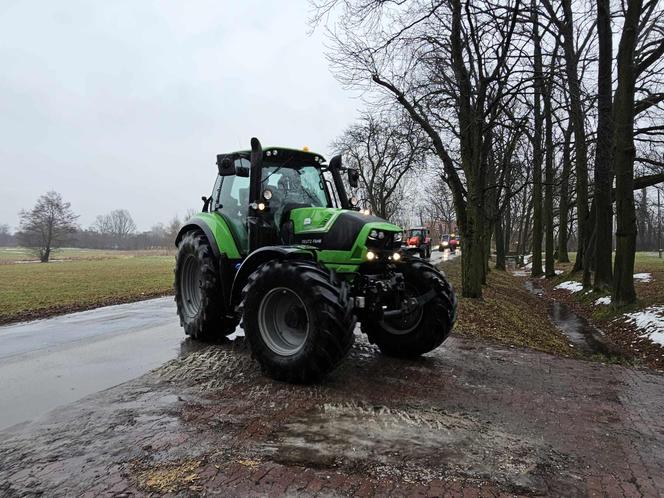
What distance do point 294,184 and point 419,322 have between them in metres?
2.43

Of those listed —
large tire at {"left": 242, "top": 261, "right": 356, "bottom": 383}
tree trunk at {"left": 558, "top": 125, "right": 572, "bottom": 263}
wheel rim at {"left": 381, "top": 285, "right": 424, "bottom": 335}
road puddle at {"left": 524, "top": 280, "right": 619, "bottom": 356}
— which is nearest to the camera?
large tire at {"left": 242, "top": 261, "right": 356, "bottom": 383}

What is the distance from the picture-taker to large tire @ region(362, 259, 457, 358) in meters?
5.91

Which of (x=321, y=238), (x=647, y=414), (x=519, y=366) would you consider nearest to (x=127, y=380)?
(x=321, y=238)

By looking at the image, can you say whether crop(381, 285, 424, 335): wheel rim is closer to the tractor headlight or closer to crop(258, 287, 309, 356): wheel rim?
the tractor headlight

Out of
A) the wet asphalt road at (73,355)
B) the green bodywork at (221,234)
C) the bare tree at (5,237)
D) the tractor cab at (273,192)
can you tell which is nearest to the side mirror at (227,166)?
the tractor cab at (273,192)

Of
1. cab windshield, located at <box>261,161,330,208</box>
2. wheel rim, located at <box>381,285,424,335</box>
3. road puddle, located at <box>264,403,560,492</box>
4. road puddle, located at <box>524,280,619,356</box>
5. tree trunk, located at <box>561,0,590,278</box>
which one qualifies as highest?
tree trunk, located at <box>561,0,590,278</box>

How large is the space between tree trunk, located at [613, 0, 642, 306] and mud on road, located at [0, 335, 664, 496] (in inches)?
265

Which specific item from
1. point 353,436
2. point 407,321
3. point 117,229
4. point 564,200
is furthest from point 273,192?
point 117,229

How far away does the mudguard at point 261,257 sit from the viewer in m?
5.16

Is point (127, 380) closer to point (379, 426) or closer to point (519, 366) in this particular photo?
point (379, 426)

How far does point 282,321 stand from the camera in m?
5.44

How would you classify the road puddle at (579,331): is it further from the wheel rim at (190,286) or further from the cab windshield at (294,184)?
the wheel rim at (190,286)

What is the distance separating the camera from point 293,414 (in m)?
4.18

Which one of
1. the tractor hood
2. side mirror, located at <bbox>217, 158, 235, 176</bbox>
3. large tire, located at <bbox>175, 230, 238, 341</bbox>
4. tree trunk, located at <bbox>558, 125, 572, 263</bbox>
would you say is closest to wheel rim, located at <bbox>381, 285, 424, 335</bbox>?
the tractor hood
